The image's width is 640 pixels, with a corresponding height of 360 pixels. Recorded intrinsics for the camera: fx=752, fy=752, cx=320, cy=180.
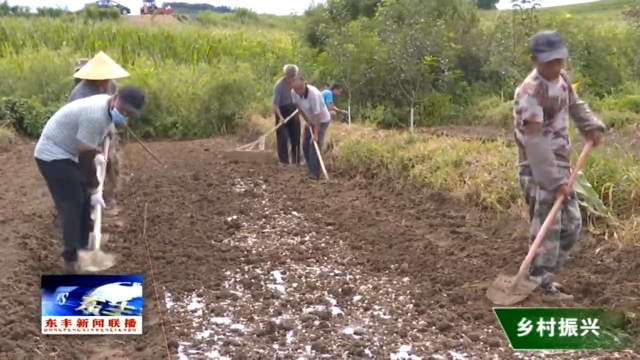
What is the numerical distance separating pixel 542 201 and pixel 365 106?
9.51 meters

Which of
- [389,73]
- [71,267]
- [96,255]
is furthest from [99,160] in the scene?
[389,73]

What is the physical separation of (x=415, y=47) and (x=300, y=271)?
A: 7506mm

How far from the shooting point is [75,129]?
5172mm

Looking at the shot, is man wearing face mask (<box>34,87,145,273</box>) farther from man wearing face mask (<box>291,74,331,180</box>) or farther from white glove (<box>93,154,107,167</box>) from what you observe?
man wearing face mask (<box>291,74,331,180</box>)

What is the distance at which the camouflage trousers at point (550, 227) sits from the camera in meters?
4.68

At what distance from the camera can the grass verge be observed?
226 inches

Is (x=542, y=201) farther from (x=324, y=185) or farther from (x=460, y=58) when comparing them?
(x=460, y=58)

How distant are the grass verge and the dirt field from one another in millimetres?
183

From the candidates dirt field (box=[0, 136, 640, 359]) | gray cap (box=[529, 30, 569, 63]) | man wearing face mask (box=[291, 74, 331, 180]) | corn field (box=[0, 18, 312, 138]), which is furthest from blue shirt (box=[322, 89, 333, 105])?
gray cap (box=[529, 30, 569, 63])

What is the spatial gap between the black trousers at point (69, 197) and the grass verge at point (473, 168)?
137 inches

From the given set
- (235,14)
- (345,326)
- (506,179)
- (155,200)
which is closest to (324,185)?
(155,200)

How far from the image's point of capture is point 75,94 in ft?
21.5

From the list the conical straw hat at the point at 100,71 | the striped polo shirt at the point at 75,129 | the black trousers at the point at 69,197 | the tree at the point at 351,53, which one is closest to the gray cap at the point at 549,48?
the striped polo shirt at the point at 75,129

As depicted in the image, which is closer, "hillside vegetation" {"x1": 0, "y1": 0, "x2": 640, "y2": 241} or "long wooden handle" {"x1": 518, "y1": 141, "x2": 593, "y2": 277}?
"long wooden handle" {"x1": 518, "y1": 141, "x2": 593, "y2": 277}
